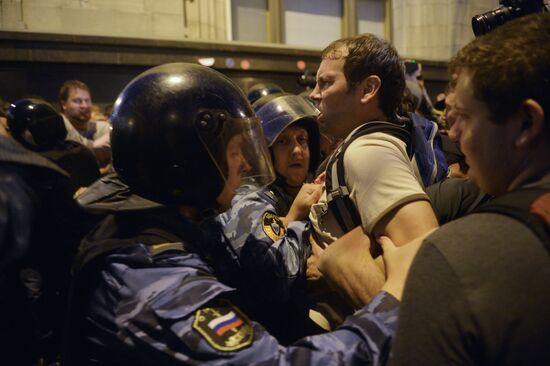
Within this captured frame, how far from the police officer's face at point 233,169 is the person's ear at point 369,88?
63 centimetres

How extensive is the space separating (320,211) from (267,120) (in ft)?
4.24

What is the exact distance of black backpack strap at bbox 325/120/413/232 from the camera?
1830 millimetres

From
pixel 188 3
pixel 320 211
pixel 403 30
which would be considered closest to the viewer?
pixel 320 211

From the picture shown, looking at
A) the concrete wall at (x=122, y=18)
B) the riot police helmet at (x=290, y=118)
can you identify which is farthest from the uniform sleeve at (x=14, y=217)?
the concrete wall at (x=122, y=18)

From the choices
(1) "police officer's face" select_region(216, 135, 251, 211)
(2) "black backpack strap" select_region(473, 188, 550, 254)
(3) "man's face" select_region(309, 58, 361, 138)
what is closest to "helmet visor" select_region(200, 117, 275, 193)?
(1) "police officer's face" select_region(216, 135, 251, 211)

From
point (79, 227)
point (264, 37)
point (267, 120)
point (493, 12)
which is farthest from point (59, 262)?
point (264, 37)

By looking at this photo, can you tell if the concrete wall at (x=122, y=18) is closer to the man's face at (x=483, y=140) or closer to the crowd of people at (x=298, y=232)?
the crowd of people at (x=298, y=232)

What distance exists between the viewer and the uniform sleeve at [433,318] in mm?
986

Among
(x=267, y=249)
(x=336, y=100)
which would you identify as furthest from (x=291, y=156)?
(x=267, y=249)

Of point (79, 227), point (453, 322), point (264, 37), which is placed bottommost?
point (453, 322)

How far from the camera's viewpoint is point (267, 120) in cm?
321

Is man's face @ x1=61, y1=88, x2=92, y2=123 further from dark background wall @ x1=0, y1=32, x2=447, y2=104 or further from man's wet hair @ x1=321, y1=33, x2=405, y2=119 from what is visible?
man's wet hair @ x1=321, y1=33, x2=405, y2=119

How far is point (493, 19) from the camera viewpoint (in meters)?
2.01

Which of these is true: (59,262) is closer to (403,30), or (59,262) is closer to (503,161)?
(503,161)
